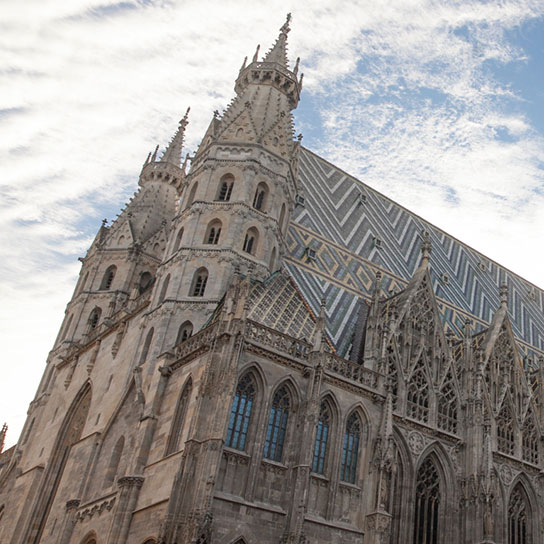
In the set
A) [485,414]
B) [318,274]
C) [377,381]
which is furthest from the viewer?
[318,274]

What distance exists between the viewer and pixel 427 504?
2444 centimetres

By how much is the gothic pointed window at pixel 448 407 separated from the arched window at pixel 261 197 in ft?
34.5

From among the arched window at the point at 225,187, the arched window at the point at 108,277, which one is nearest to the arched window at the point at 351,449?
the arched window at the point at 225,187

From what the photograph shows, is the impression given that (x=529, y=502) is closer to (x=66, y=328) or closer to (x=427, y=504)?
(x=427, y=504)

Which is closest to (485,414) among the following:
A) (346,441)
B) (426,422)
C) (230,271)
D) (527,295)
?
(426,422)

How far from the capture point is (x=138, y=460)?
841 inches

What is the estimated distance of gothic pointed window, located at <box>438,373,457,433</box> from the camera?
26203 mm

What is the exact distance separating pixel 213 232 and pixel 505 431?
14.8 meters

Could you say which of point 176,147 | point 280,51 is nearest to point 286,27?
point 280,51

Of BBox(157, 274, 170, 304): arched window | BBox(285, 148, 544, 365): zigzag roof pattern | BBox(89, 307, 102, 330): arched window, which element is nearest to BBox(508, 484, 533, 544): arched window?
BBox(285, 148, 544, 365): zigzag roof pattern

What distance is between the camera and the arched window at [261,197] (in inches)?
1131

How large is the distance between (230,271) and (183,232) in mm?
3335

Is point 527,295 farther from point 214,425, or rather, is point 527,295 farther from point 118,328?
point 214,425

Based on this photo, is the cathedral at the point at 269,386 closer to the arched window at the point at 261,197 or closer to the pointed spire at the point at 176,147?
the arched window at the point at 261,197
